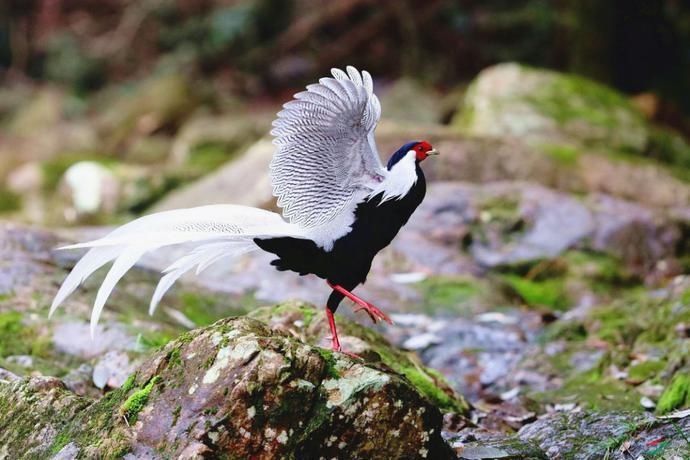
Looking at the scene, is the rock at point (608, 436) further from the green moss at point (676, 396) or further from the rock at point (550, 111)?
the rock at point (550, 111)

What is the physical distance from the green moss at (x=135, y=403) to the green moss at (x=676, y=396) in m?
2.28

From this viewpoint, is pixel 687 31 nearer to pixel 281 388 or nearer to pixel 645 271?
pixel 645 271

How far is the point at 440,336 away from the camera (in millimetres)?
6090

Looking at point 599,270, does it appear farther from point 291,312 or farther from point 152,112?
point 152,112

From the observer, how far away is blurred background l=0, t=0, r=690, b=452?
17.0 ft

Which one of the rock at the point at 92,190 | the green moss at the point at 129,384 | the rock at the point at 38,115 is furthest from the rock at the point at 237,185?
the rock at the point at 38,115

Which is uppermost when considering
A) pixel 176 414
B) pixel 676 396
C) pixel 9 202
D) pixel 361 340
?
pixel 176 414

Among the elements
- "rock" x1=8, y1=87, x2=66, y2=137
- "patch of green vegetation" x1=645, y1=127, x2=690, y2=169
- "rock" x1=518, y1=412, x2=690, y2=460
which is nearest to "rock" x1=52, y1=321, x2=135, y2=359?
"rock" x1=518, y1=412, x2=690, y2=460

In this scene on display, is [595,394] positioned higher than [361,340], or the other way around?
[361,340]

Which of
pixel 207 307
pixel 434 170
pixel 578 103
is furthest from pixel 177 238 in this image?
pixel 578 103

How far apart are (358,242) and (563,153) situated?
585 centimetres

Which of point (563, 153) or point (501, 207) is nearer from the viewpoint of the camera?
point (501, 207)

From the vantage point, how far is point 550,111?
33.6 feet

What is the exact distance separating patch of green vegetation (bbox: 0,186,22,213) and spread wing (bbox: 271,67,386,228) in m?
10.0
